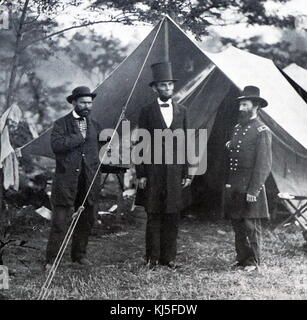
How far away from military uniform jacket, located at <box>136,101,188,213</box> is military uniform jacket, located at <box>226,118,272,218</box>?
1.64ft

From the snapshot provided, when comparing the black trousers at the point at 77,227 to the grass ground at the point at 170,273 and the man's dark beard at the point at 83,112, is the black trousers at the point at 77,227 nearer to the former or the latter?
the grass ground at the point at 170,273

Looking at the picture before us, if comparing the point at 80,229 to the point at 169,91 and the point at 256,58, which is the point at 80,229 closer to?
the point at 169,91

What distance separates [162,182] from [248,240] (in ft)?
3.21

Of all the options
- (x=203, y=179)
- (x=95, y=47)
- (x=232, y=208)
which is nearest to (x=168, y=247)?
(x=232, y=208)

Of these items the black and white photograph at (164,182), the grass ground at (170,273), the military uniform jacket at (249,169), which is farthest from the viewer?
the military uniform jacket at (249,169)

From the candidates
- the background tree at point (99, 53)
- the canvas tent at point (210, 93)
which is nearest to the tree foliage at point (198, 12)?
the canvas tent at point (210, 93)

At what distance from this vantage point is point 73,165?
16.1ft

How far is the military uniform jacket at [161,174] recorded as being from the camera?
4891 millimetres

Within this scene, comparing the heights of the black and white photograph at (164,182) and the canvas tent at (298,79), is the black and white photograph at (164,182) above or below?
below

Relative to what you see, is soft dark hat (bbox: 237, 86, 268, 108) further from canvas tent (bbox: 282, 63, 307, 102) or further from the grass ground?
canvas tent (bbox: 282, 63, 307, 102)

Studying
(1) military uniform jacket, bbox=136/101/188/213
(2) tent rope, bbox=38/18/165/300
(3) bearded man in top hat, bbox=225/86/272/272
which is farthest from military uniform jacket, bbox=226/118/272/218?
(2) tent rope, bbox=38/18/165/300

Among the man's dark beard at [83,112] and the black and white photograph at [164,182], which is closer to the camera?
the black and white photograph at [164,182]

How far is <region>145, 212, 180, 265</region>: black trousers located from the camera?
16.1ft
